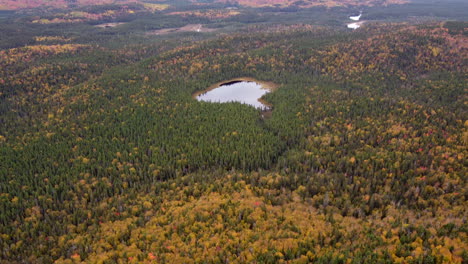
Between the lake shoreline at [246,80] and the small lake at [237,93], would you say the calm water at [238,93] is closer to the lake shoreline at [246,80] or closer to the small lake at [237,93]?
the small lake at [237,93]

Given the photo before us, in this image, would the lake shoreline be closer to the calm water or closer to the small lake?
the small lake

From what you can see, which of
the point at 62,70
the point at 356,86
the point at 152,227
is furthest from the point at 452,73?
the point at 62,70

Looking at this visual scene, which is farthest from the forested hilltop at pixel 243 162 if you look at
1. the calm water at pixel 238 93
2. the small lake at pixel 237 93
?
the calm water at pixel 238 93

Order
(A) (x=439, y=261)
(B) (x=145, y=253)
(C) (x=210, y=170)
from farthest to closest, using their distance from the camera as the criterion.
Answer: (C) (x=210, y=170)
(B) (x=145, y=253)
(A) (x=439, y=261)

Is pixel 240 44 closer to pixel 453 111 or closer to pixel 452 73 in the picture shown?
pixel 452 73

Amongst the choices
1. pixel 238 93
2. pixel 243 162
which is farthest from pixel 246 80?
pixel 243 162

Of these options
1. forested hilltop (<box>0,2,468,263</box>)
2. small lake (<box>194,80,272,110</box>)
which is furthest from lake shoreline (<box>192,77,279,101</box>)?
forested hilltop (<box>0,2,468,263</box>)
